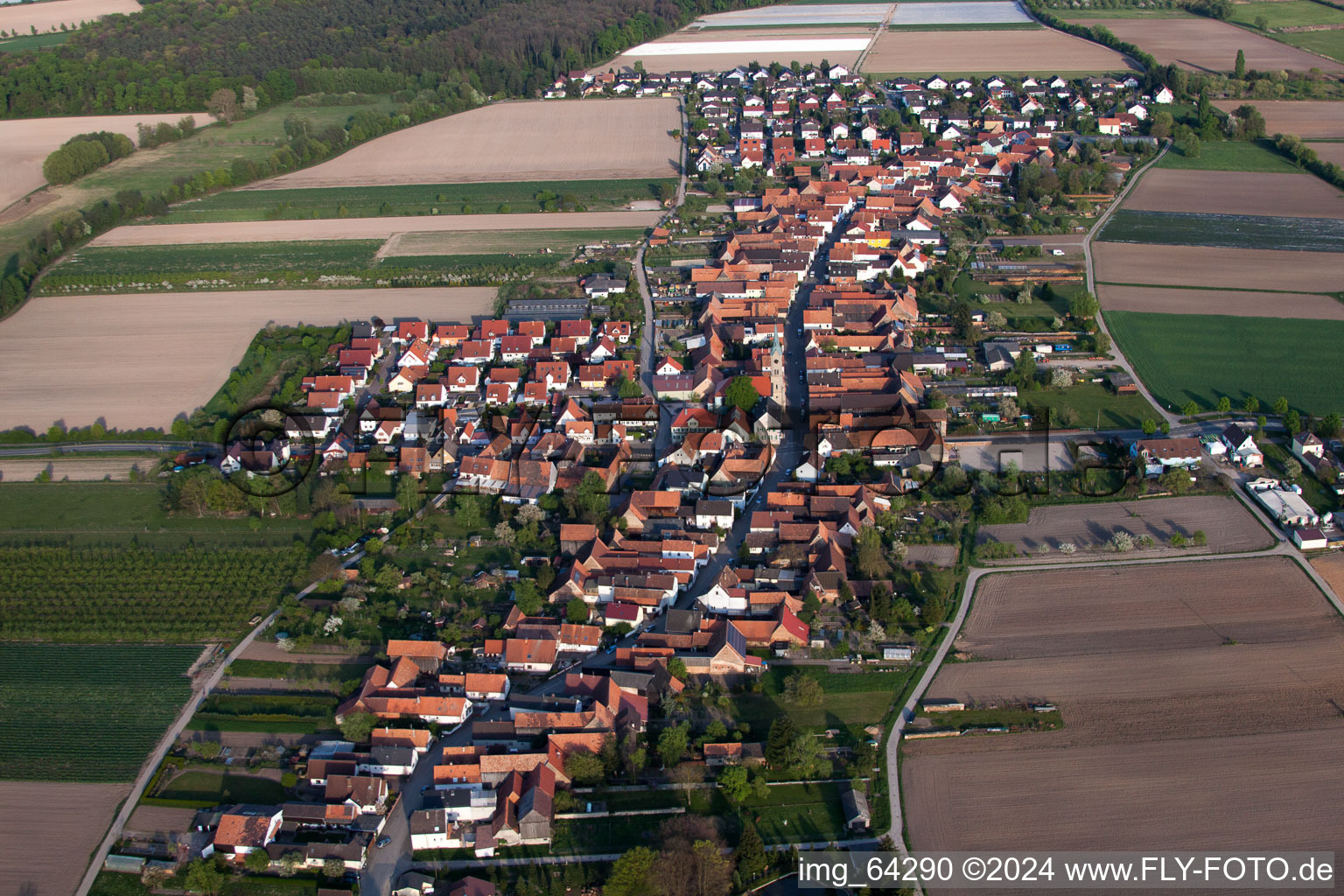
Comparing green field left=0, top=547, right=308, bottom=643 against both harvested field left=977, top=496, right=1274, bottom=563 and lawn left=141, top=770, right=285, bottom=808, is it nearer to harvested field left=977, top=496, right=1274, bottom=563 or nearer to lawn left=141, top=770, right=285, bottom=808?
lawn left=141, top=770, right=285, bottom=808

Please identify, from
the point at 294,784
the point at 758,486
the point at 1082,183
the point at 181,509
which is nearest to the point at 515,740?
the point at 294,784

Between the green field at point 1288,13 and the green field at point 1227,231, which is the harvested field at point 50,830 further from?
the green field at point 1288,13

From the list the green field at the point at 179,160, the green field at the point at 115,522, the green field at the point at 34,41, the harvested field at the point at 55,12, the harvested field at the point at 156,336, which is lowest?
the green field at the point at 115,522

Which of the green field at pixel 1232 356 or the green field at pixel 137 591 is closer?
the green field at pixel 137 591

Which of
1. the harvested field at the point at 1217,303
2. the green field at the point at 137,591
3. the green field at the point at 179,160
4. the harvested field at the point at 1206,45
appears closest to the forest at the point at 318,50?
the green field at the point at 179,160

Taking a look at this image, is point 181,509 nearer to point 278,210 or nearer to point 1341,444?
point 278,210

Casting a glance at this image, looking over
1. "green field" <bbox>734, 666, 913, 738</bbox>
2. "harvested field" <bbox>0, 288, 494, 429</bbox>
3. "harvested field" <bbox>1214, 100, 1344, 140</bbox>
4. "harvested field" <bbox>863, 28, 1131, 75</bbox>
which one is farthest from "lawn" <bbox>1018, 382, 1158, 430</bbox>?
"harvested field" <bbox>863, 28, 1131, 75</bbox>
